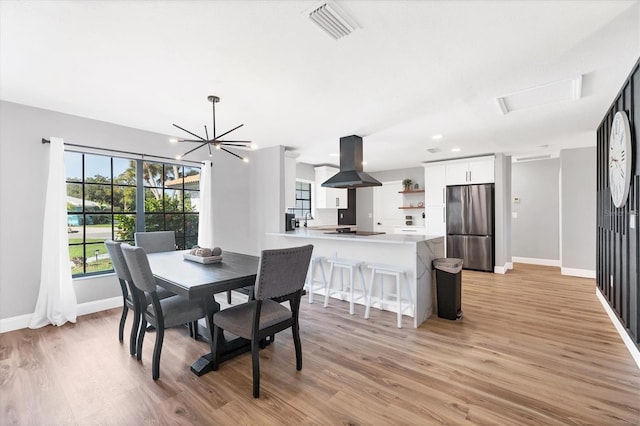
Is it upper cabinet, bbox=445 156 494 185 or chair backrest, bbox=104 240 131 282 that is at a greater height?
upper cabinet, bbox=445 156 494 185

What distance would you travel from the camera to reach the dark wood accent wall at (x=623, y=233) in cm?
237

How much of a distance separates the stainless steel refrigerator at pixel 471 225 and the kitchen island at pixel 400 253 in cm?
Answer: 250

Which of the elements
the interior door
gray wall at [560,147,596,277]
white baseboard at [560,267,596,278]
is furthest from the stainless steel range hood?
white baseboard at [560,267,596,278]

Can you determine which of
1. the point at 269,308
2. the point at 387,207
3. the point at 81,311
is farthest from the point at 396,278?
the point at 387,207

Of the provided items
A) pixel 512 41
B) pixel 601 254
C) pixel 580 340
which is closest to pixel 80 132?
pixel 512 41

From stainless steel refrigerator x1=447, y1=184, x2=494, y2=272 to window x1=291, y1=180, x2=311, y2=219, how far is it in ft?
10.9

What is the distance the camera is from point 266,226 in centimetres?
518

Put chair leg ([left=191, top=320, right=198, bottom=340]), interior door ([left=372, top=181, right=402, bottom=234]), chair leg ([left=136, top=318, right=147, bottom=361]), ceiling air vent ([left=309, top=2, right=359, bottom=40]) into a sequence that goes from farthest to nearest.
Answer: interior door ([left=372, top=181, right=402, bottom=234]), chair leg ([left=191, top=320, right=198, bottom=340]), chair leg ([left=136, top=318, right=147, bottom=361]), ceiling air vent ([left=309, top=2, right=359, bottom=40])

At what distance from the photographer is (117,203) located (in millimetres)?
4055

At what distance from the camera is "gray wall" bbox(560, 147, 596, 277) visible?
526 centimetres

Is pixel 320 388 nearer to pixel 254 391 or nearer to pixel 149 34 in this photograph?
→ pixel 254 391

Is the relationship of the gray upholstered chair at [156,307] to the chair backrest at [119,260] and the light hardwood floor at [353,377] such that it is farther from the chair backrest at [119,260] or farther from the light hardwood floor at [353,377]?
the light hardwood floor at [353,377]

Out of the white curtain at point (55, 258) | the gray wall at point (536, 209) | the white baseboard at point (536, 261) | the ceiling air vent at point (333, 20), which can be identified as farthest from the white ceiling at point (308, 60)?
the white baseboard at point (536, 261)

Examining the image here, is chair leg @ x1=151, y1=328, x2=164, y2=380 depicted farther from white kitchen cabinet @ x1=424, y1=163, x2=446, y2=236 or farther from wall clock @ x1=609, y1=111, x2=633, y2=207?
white kitchen cabinet @ x1=424, y1=163, x2=446, y2=236
